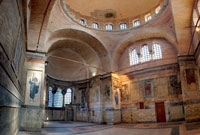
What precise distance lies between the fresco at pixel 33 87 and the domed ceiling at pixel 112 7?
33.0ft

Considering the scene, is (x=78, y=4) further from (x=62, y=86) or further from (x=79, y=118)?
(x=79, y=118)

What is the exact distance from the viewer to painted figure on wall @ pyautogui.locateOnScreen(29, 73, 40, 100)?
471 inches

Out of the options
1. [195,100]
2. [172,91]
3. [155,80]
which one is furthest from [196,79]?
[155,80]

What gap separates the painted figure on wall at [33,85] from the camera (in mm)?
11969

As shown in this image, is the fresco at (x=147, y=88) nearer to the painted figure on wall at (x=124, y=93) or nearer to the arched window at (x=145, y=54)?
the painted figure on wall at (x=124, y=93)

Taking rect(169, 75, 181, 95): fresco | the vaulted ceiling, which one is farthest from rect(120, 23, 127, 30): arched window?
rect(169, 75, 181, 95): fresco

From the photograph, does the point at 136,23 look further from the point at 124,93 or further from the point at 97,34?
the point at 124,93

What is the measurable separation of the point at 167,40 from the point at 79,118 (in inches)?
582

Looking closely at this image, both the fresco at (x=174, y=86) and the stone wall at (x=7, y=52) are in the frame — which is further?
the fresco at (x=174, y=86)

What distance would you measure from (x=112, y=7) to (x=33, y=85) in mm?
13182

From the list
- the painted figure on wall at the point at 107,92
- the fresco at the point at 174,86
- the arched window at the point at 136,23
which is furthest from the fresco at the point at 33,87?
the arched window at the point at 136,23

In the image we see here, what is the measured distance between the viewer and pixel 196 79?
534 inches

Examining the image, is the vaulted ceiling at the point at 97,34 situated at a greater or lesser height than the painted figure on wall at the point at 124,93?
greater

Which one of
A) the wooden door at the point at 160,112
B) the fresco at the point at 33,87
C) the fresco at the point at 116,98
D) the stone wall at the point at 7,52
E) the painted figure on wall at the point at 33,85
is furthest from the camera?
the fresco at the point at 116,98
